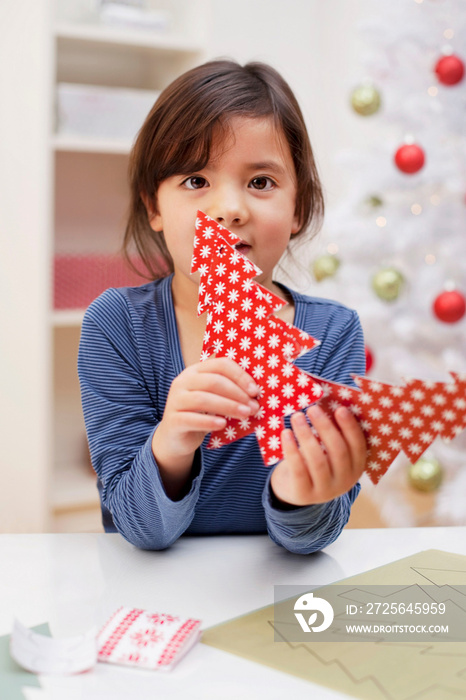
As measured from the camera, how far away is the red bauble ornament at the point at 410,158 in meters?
1.67

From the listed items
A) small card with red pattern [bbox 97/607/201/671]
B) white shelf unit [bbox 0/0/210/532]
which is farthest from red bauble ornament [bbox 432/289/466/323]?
small card with red pattern [bbox 97/607/201/671]

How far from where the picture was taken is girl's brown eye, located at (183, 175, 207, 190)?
844 millimetres

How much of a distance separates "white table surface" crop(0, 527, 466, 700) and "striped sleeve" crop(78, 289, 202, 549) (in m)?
0.04

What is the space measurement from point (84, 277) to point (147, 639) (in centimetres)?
167

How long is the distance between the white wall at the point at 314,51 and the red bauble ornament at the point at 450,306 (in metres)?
0.93

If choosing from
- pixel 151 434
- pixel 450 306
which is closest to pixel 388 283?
pixel 450 306

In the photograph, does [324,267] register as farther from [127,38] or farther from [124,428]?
[124,428]

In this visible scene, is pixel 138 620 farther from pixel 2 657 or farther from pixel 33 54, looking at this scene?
pixel 33 54

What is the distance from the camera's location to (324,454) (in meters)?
0.60

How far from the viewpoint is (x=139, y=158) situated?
3.17 feet

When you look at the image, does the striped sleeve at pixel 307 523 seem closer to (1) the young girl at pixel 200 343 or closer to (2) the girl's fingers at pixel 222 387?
(1) the young girl at pixel 200 343

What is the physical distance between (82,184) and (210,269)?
1.73 metres

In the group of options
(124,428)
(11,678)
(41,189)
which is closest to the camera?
(11,678)

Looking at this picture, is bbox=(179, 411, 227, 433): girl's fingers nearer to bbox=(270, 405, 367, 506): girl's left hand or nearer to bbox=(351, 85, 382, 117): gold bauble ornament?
bbox=(270, 405, 367, 506): girl's left hand
